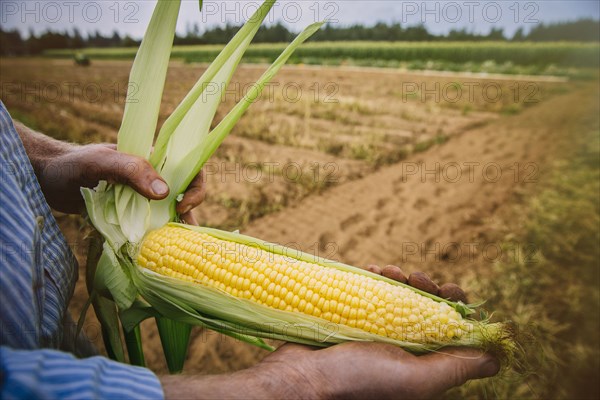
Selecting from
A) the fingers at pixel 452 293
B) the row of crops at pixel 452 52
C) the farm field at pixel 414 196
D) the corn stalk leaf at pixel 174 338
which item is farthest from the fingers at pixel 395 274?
the row of crops at pixel 452 52

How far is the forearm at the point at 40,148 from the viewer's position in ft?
5.20

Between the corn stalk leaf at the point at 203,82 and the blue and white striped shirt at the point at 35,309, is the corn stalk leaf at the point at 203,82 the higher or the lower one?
the higher one

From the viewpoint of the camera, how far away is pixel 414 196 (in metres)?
5.55

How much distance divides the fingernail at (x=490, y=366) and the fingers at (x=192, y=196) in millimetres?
1305

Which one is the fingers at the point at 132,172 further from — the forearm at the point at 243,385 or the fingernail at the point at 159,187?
the forearm at the point at 243,385

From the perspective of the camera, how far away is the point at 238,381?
3.18 feet

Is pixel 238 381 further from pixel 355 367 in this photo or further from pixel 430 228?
pixel 430 228

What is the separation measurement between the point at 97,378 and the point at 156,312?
730 millimetres

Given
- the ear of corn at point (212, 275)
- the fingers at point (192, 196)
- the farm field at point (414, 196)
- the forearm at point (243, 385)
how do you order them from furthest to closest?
the farm field at point (414, 196), the fingers at point (192, 196), the ear of corn at point (212, 275), the forearm at point (243, 385)

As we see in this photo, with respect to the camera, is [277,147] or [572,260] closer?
[572,260]

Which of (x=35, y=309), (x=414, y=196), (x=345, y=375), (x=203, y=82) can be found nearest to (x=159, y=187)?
(x=203, y=82)

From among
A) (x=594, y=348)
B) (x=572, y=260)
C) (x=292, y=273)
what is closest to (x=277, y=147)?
(x=572, y=260)

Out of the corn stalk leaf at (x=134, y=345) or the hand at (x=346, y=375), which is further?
the corn stalk leaf at (x=134, y=345)

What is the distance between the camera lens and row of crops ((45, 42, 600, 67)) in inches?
1558
